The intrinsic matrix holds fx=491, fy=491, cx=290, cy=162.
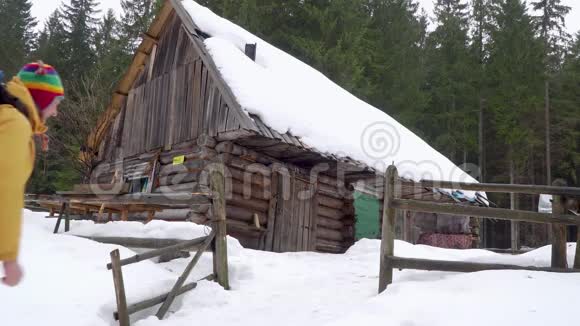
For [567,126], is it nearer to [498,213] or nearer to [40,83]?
[498,213]

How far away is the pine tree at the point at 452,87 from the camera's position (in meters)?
29.3

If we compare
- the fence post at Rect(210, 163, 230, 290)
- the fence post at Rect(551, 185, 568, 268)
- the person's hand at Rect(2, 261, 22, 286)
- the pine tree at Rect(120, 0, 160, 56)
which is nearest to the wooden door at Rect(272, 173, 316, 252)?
the fence post at Rect(210, 163, 230, 290)

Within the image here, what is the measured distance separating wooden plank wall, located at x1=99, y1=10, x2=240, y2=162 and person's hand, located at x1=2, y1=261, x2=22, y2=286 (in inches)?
312

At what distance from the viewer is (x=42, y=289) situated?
176 inches

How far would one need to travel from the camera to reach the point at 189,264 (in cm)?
554

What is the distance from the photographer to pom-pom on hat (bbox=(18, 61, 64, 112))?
236cm

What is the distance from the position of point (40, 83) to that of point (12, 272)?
90 cm

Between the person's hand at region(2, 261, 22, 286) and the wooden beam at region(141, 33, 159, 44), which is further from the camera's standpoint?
the wooden beam at region(141, 33, 159, 44)

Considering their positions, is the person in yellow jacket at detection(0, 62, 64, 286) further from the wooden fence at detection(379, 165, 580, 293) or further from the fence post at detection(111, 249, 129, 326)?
the wooden fence at detection(379, 165, 580, 293)

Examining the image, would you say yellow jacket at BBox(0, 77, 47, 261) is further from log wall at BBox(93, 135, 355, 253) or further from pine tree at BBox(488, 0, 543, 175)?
pine tree at BBox(488, 0, 543, 175)

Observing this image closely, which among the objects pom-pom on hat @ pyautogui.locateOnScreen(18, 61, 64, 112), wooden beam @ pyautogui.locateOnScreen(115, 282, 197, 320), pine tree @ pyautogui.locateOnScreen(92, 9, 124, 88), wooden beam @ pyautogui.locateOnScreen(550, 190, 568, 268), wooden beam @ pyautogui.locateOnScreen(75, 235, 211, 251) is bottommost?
wooden beam @ pyautogui.locateOnScreen(115, 282, 197, 320)

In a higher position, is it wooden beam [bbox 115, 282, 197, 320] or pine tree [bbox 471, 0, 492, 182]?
pine tree [bbox 471, 0, 492, 182]

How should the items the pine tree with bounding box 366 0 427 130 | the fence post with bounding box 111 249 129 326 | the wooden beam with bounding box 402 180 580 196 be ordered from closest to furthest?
the fence post with bounding box 111 249 129 326, the wooden beam with bounding box 402 180 580 196, the pine tree with bounding box 366 0 427 130

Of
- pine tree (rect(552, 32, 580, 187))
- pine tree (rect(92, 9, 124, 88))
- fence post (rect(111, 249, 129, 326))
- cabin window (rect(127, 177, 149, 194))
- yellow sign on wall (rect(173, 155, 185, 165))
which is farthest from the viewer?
pine tree (rect(552, 32, 580, 187))
